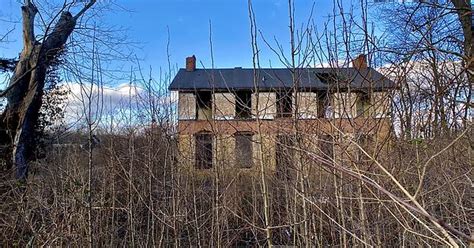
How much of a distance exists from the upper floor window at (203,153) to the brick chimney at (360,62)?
Result: 9.97 ft

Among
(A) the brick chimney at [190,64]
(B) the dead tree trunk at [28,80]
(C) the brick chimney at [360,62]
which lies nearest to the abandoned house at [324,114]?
(C) the brick chimney at [360,62]

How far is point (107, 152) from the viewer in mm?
6293

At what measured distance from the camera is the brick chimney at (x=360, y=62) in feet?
10.7

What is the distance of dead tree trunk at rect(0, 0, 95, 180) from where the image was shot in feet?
28.2

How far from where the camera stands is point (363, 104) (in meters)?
3.52

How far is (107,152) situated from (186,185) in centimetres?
172

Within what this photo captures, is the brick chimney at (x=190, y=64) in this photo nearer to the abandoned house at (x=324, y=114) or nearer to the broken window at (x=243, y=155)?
the broken window at (x=243, y=155)

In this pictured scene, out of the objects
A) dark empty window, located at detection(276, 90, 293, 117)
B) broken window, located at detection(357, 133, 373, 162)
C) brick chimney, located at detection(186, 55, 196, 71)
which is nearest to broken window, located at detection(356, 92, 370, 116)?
broken window, located at detection(357, 133, 373, 162)

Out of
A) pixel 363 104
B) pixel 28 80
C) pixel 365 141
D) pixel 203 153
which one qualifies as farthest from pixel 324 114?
pixel 28 80

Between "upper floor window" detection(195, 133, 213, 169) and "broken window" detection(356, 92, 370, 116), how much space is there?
9.64ft

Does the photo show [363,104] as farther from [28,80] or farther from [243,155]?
[28,80]

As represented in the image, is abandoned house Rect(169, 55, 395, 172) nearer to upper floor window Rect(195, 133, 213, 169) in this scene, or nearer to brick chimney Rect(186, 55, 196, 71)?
upper floor window Rect(195, 133, 213, 169)

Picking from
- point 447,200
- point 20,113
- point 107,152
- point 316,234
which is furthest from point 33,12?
point 447,200

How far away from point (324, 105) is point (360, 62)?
0.88 m
